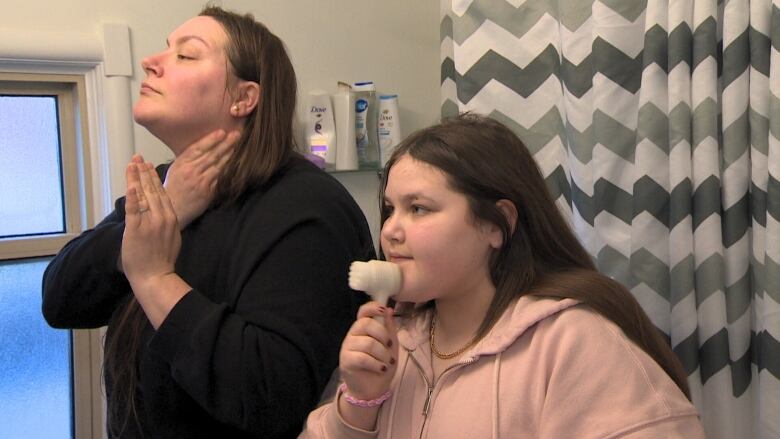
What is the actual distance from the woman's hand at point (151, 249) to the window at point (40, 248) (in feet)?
2.38

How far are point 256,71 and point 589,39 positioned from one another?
58 centimetres

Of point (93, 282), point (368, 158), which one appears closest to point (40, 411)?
point (93, 282)

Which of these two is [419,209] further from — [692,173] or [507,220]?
[692,173]

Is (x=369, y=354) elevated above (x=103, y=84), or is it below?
below

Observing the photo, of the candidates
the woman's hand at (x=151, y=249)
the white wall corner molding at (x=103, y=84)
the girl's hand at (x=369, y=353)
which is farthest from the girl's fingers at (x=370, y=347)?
the white wall corner molding at (x=103, y=84)

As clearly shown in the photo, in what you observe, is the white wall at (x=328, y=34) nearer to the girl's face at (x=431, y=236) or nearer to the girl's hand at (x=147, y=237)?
the girl's hand at (x=147, y=237)

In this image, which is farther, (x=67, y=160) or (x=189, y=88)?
(x=67, y=160)

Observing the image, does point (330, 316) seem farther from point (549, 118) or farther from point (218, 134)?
point (549, 118)

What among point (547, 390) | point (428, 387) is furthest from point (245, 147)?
point (547, 390)

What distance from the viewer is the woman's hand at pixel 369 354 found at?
2.52 ft

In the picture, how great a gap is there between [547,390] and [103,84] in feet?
3.79

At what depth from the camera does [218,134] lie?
1012mm

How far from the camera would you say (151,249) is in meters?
0.88

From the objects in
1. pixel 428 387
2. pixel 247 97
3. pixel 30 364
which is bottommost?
pixel 30 364
